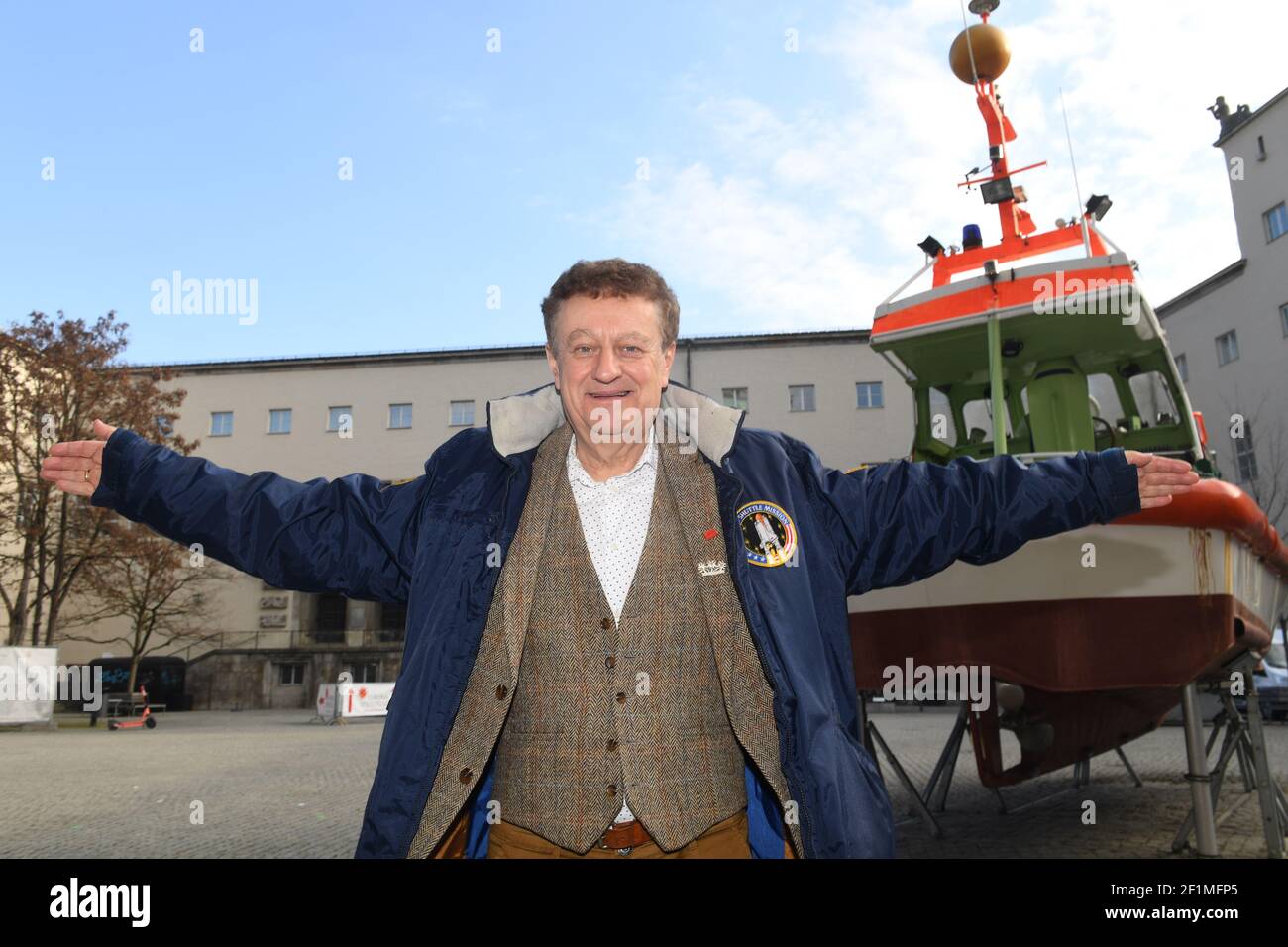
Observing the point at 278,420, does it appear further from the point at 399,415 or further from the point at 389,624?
the point at 389,624

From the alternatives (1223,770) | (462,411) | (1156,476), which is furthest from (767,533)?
(462,411)

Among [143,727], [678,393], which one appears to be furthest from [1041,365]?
[143,727]

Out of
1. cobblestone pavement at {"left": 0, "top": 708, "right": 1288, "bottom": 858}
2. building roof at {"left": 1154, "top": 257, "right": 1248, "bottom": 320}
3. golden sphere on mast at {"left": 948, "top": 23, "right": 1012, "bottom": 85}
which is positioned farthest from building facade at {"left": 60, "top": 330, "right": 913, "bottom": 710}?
golden sphere on mast at {"left": 948, "top": 23, "right": 1012, "bottom": 85}

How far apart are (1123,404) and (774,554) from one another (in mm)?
6512

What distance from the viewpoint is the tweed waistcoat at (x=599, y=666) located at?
2441 millimetres

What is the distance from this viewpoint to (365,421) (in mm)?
44312

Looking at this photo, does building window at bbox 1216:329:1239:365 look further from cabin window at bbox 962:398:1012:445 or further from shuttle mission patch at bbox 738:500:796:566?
shuttle mission patch at bbox 738:500:796:566

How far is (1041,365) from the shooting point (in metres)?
7.35

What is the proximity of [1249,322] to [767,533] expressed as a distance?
38648mm

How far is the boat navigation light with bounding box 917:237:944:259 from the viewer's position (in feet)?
25.3

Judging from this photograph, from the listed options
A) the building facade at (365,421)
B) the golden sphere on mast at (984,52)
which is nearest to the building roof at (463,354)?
the building facade at (365,421)

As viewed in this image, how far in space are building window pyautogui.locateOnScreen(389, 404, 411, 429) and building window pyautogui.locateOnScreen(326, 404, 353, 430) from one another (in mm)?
1937

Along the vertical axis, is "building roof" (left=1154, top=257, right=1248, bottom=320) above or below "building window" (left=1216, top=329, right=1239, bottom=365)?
above
